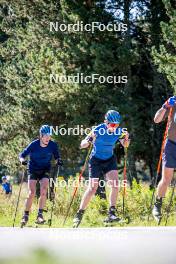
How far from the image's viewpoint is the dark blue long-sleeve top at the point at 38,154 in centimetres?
930

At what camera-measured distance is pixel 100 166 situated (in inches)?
340

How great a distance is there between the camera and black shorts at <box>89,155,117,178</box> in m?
8.58

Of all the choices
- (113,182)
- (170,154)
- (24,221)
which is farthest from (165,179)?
(24,221)

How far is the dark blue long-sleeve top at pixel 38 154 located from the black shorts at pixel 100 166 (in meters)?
0.96

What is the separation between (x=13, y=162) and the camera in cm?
2148

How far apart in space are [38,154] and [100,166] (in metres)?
1.15

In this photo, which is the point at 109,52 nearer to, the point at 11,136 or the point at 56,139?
the point at 56,139

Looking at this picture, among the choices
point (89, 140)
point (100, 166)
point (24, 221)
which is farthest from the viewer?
point (24, 221)

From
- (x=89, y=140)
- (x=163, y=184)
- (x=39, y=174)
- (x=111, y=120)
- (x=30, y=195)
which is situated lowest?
(x=30, y=195)

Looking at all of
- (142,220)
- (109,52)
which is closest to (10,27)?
(109,52)

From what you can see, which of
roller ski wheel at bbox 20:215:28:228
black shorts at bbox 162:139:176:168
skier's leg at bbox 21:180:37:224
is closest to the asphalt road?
black shorts at bbox 162:139:176:168

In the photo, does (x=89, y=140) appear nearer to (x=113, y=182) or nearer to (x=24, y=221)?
(x=113, y=182)

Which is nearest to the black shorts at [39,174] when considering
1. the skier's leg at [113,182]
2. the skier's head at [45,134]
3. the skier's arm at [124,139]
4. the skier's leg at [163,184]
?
the skier's head at [45,134]

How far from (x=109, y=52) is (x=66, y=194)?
614 cm
